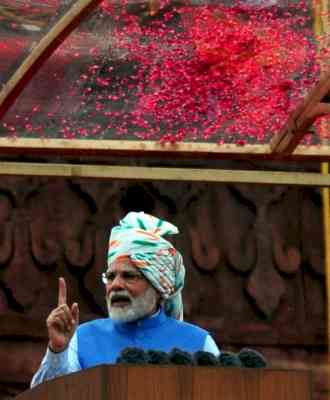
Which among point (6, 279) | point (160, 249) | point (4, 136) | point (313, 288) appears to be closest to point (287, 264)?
point (313, 288)

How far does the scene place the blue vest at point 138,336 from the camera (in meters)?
7.35

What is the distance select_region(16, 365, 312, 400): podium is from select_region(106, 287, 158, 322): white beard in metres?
1.63

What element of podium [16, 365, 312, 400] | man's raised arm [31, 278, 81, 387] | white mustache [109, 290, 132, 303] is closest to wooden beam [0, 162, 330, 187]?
white mustache [109, 290, 132, 303]

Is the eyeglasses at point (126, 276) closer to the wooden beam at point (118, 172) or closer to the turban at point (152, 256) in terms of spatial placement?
the turban at point (152, 256)

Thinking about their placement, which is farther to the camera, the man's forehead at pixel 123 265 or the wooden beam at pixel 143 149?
the wooden beam at pixel 143 149

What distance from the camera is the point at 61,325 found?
21.7 ft

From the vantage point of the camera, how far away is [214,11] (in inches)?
357

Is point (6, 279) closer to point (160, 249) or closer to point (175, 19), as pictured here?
point (175, 19)

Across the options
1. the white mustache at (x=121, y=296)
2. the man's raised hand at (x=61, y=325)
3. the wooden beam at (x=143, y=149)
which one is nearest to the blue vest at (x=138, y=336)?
the white mustache at (x=121, y=296)

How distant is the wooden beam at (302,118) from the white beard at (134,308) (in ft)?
4.89

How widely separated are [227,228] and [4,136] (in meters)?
2.09

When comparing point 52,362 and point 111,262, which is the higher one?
point 111,262

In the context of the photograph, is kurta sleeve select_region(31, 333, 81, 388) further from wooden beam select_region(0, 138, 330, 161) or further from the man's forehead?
wooden beam select_region(0, 138, 330, 161)

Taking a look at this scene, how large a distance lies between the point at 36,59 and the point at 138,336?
1.63 m
